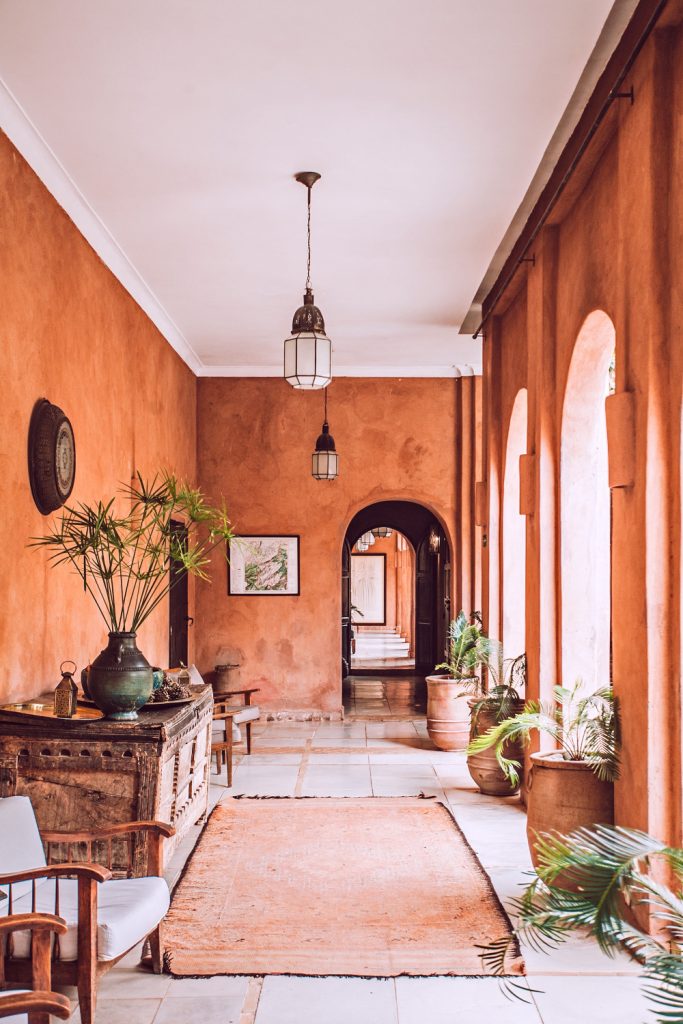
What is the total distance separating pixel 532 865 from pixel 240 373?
729 cm

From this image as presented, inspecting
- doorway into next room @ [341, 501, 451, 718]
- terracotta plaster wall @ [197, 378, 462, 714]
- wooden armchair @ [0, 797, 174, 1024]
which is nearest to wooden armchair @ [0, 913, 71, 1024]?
wooden armchair @ [0, 797, 174, 1024]

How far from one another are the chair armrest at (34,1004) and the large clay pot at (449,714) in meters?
6.51

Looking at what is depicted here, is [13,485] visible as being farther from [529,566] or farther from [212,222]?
[529,566]

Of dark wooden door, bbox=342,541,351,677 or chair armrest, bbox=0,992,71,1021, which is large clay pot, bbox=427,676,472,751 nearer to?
dark wooden door, bbox=342,541,351,677

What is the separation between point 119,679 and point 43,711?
1.65 feet

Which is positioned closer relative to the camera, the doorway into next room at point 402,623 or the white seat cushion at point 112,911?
the white seat cushion at point 112,911

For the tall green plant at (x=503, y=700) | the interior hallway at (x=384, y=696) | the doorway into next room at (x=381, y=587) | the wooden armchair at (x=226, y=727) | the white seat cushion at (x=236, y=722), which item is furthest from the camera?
the doorway into next room at (x=381, y=587)

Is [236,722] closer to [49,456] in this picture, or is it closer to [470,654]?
[470,654]

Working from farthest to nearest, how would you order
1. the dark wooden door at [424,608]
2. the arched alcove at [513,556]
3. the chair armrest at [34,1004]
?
the dark wooden door at [424,608], the arched alcove at [513,556], the chair armrest at [34,1004]

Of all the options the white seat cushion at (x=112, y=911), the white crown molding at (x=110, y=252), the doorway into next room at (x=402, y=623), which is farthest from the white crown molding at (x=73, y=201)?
the doorway into next room at (x=402, y=623)

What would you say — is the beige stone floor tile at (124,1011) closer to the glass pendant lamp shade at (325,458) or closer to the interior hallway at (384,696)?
the glass pendant lamp shade at (325,458)

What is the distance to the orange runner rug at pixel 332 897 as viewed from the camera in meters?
4.13

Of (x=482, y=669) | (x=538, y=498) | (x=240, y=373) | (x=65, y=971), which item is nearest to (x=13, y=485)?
(x=65, y=971)

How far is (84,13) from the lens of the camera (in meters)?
4.04
